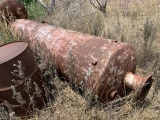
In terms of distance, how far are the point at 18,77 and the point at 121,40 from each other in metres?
2.34

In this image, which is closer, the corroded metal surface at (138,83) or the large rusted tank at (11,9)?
the corroded metal surface at (138,83)

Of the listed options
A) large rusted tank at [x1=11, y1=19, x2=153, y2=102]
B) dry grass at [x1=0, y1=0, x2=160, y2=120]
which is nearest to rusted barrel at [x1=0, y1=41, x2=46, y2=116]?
dry grass at [x1=0, y1=0, x2=160, y2=120]

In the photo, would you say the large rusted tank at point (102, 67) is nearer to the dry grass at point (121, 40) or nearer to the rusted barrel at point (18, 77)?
the dry grass at point (121, 40)

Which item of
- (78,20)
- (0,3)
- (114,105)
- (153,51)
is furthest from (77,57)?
(78,20)

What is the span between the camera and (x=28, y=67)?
262 centimetres

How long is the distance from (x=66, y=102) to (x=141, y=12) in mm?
4123

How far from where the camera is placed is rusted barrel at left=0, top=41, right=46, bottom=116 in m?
2.45

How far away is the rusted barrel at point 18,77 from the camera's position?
2.45 m

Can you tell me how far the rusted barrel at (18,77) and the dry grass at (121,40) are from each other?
185 mm

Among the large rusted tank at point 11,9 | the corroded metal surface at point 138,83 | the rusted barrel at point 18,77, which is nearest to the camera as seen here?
the corroded metal surface at point 138,83

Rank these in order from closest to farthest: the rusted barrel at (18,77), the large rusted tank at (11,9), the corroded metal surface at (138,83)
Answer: the corroded metal surface at (138,83) < the rusted barrel at (18,77) < the large rusted tank at (11,9)

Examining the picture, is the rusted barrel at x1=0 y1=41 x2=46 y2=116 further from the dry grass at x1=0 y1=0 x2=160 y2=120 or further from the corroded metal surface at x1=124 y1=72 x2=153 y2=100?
the corroded metal surface at x1=124 y1=72 x2=153 y2=100

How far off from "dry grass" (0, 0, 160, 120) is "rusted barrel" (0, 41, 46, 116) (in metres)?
0.19

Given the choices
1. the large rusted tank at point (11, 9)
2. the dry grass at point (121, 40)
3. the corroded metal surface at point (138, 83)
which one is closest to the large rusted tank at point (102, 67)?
the corroded metal surface at point (138, 83)
